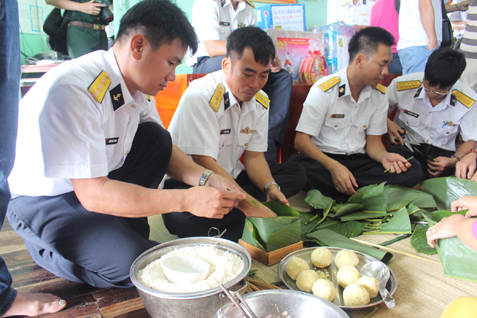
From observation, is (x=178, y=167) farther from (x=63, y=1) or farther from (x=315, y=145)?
(x=63, y=1)

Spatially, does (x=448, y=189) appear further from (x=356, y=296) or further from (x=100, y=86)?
(x=100, y=86)

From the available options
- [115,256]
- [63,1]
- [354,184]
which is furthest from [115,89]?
[63,1]

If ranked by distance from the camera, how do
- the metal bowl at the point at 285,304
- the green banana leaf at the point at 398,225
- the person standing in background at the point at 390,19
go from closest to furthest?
the metal bowl at the point at 285,304
the green banana leaf at the point at 398,225
the person standing in background at the point at 390,19

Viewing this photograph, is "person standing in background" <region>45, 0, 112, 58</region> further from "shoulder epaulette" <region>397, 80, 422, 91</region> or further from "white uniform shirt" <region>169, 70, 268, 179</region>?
"shoulder epaulette" <region>397, 80, 422, 91</region>

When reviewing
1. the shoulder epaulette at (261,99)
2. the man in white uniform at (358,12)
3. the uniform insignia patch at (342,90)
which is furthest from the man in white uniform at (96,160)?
the man in white uniform at (358,12)

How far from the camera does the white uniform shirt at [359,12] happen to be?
4.46 metres

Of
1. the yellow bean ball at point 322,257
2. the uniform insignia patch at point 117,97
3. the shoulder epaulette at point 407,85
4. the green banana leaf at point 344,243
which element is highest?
the uniform insignia patch at point 117,97

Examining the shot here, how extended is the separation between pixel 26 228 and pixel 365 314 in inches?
48.7

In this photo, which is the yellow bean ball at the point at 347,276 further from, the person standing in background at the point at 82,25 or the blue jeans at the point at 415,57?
the person standing in background at the point at 82,25

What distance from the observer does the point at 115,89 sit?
4.17ft

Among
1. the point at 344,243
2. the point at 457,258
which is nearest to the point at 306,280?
the point at 344,243

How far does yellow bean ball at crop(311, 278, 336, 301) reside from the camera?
1.05m

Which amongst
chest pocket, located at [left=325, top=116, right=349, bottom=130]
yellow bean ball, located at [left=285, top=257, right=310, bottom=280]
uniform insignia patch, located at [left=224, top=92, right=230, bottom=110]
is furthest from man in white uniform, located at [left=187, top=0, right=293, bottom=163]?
yellow bean ball, located at [left=285, top=257, right=310, bottom=280]

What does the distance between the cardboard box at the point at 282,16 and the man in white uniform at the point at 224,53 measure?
18.3 inches
